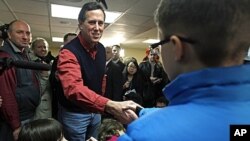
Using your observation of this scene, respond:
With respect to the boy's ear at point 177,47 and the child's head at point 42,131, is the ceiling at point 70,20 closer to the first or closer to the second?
the child's head at point 42,131

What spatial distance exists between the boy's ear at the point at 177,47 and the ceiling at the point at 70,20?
3008 millimetres

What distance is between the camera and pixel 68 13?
4094mm

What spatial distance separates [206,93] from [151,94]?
262cm

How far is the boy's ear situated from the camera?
0.45 m

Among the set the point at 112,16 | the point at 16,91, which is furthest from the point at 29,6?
the point at 16,91

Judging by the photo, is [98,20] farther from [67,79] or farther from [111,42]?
[111,42]

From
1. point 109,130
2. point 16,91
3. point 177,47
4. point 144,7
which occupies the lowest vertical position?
point 109,130

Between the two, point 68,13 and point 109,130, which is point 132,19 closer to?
point 68,13

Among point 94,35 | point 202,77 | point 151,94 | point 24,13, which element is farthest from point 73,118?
point 24,13

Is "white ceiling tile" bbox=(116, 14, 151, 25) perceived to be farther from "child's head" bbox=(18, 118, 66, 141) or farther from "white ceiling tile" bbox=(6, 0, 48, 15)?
"child's head" bbox=(18, 118, 66, 141)

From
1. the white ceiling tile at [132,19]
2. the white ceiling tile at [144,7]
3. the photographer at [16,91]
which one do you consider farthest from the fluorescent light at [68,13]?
the photographer at [16,91]

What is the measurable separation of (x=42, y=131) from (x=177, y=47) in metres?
1.02

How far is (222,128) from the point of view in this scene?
0.39m

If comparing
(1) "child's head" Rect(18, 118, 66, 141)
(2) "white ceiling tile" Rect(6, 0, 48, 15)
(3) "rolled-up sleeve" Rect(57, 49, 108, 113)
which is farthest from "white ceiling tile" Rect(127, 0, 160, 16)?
(1) "child's head" Rect(18, 118, 66, 141)
